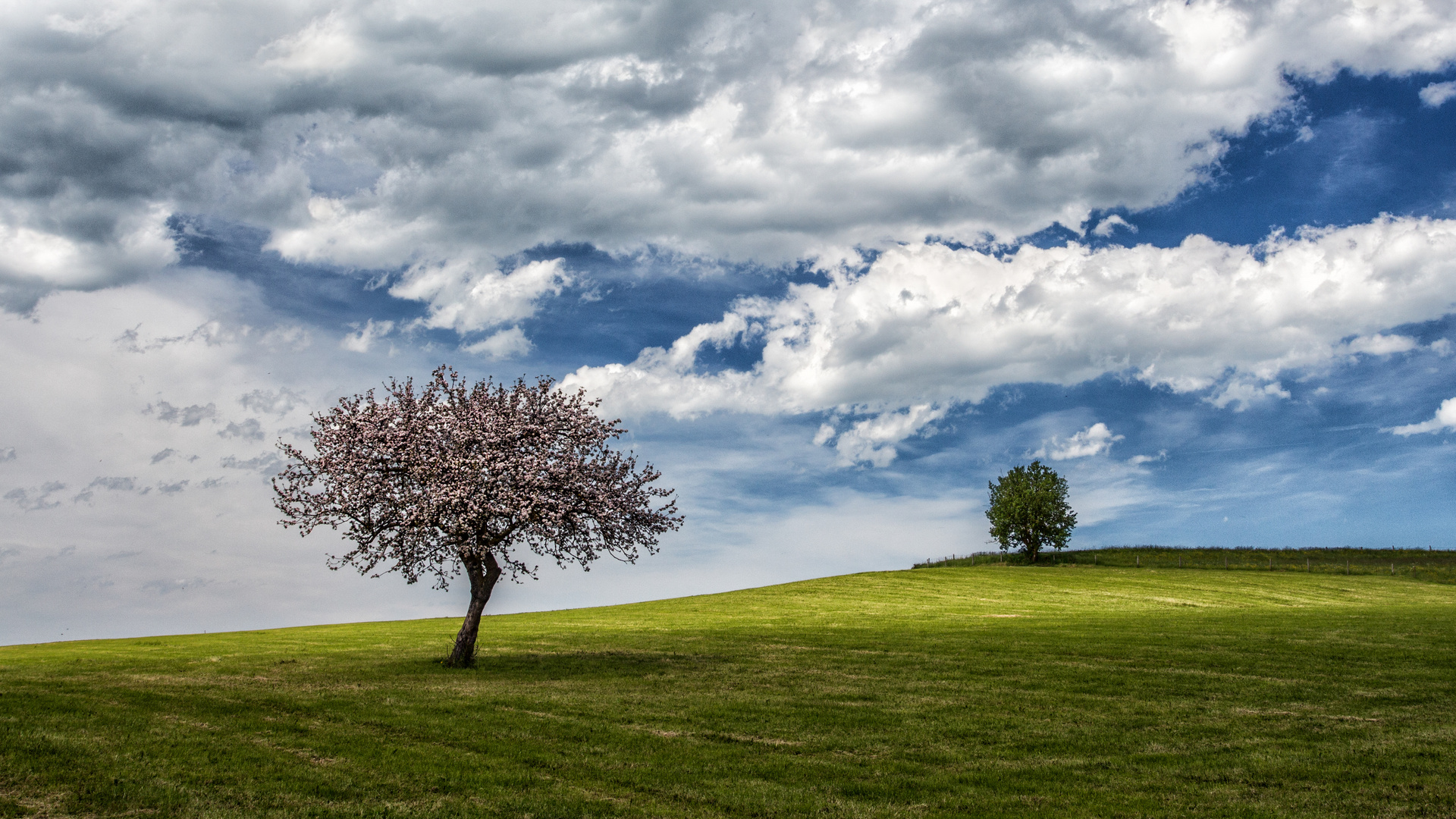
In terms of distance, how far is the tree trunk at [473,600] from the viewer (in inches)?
1507

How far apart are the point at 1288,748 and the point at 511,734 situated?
1925cm

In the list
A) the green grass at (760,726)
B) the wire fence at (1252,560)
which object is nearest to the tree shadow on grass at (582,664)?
the green grass at (760,726)

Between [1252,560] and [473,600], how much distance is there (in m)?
124

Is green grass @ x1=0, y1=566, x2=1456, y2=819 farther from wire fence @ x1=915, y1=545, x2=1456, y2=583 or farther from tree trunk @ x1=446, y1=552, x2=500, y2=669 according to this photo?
wire fence @ x1=915, y1=545, x2=1456, y2=583

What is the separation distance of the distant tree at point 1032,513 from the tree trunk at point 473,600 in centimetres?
10629

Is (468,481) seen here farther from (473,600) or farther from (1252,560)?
(1252,560)

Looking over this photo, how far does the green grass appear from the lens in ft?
56.6

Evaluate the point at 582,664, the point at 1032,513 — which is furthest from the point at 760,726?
the point at 1032,513

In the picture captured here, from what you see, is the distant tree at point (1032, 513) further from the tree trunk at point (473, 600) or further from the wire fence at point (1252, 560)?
the tree trunk at point (473, 600)

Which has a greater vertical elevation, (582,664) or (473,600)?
(473,600)

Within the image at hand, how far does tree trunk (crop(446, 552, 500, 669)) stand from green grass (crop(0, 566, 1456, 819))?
159cm

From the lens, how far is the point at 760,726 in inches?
963

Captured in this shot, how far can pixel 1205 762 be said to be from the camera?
2059 centimetres

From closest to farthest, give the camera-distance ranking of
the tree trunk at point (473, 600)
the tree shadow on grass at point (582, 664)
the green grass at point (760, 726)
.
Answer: the green grass at point (760, 726) → the tree shadow on grass at point (582, 664) → the tree trunk at point (473, 600)
